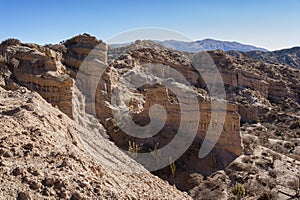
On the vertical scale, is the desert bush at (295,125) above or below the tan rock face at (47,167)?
below

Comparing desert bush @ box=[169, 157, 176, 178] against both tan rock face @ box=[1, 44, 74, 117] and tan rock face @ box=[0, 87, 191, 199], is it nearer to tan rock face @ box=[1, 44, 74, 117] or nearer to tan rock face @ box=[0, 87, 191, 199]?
tan rock face @ box=[0, 87, 191, 199]

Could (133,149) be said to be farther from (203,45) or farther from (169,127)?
(203,45)

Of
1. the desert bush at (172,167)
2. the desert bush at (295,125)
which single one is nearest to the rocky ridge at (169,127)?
the desert bush at (295,125)

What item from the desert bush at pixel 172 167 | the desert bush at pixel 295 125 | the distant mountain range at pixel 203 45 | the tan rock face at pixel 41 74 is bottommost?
the desert bush at pixel 295 125

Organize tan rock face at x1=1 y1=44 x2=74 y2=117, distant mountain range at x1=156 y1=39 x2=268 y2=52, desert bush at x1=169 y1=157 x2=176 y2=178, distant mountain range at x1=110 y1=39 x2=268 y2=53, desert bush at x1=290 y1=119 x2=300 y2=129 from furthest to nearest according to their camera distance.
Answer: distant mountain range at x1=156 y1=39 x2=268 y2=52 → distant mountain range at x1=110 y1=39 x2=268 y2=53 → desert bush at x1=290 y1=119 x2=300 y2=129 → tan rock face at x1=1 y1=44 x2=74 y2=117 → desert bush at x1=169 y1=157 x2=176 y2=178

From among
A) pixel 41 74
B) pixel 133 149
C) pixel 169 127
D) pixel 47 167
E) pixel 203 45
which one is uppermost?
pixel 203 45

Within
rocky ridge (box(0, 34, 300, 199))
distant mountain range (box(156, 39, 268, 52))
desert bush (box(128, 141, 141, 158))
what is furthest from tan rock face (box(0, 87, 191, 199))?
distant mountain range (box(156, 39, 268, 52))

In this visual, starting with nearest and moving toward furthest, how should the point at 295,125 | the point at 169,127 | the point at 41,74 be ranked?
the point at 169,127 < the point at 41,74 < the point at 295,125

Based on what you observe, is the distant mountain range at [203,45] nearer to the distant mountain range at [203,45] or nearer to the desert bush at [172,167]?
the distant mountain range at [203,45]

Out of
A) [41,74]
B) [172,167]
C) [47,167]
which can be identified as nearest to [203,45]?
[41,74]

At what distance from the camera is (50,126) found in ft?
37.4

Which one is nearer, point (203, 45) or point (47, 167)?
point (47, 167)

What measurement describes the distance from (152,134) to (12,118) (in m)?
13.0

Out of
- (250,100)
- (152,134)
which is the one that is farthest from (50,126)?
(250,100)
